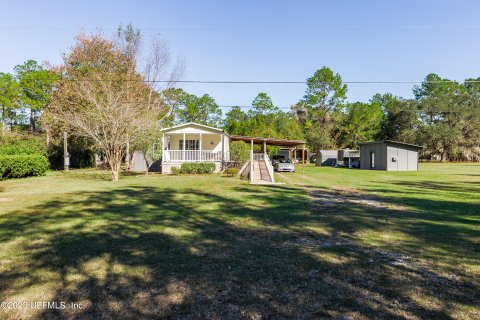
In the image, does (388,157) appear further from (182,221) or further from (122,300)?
(122,300)

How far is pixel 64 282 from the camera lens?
398 cm

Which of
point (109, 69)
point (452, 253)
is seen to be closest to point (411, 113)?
point (109, 69)

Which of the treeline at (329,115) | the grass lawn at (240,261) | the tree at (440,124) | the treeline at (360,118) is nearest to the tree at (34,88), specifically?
the treeline at (329,115)

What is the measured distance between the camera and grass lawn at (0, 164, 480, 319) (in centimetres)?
343

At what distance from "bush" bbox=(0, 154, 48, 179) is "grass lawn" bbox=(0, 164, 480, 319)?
11.6 meters

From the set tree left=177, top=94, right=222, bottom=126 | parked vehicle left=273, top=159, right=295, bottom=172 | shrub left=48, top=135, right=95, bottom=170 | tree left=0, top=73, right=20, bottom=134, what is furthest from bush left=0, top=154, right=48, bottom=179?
tree left=177, top=94, right=222, bottom=126

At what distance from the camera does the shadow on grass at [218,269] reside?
3.41 meters

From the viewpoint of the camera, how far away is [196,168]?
23172 millimetres

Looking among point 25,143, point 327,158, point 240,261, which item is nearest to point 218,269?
point 240,261

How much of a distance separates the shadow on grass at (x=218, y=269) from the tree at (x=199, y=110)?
63.6 metres

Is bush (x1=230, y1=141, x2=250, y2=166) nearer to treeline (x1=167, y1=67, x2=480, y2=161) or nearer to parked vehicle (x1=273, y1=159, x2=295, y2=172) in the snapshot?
parked vehicle (x1=273, y1=159, x2=295, y2=172)

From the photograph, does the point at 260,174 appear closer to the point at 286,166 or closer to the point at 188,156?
the point at 188,156

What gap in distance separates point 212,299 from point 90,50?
115 ft

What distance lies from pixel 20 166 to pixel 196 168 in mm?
11091
